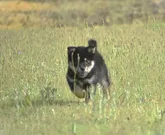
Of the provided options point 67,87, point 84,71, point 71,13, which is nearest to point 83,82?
point 84,71

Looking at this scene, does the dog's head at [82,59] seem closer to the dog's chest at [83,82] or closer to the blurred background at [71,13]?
the dog's chest at [83,82]

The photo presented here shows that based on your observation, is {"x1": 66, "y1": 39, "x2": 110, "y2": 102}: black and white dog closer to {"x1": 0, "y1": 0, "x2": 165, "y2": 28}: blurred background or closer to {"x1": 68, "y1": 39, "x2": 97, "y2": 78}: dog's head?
{"x1": 68, "y1": 39, "x2": 97, "y2": 78}: dog's head

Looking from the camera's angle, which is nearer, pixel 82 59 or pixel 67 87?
pixel 82 59

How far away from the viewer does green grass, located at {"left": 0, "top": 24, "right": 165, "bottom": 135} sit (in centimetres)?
854

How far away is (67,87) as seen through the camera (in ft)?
37.2

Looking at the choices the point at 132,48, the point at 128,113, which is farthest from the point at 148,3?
the point at 128,113

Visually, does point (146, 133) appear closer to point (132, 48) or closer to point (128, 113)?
point (128, 113)

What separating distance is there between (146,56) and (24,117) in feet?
14.4

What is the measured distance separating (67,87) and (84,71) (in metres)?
1.00

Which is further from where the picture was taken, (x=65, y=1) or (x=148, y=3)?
(x=148, y=3)

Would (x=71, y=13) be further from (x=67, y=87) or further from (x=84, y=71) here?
(x=84, y=71)

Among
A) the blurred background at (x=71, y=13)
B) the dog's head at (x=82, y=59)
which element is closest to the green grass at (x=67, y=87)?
the dog's head at (x=82, y=59)

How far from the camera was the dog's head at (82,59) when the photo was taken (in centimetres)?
1042

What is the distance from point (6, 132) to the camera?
8.29 metres
